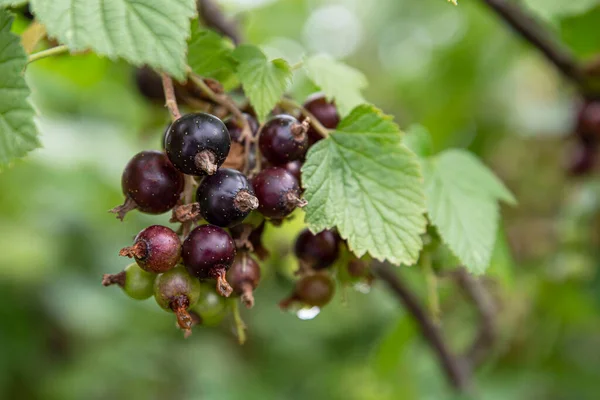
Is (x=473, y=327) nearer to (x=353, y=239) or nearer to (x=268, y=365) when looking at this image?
(x=268, y=365)

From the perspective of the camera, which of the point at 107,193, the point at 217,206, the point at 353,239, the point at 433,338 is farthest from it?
the point at 107,193

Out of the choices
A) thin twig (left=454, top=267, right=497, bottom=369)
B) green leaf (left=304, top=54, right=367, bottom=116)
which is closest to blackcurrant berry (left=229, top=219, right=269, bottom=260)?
green leaf (left=304, top=54, right=367, bottom=116)

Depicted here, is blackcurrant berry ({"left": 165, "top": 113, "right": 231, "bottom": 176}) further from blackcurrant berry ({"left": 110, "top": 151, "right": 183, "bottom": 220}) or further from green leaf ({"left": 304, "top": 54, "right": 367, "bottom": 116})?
green leaf ({"left": 304, "top": 54, "right": 367, "bottom": 116})

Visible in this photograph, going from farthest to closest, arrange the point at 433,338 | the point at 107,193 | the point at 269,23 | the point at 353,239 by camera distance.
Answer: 1. the point at 269,23
2. the point at 107,193
3. the point at 433,338
4. the point at 353,239

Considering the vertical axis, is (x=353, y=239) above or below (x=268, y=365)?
above

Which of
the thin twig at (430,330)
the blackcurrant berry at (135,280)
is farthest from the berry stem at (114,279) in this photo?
the thin twig at (430,330)

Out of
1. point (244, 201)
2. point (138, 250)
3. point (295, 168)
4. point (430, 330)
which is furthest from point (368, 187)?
point (430, 330)

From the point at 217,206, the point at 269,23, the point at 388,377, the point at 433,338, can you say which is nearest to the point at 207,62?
the point at 217,206

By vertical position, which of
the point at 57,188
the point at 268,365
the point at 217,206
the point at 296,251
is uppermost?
the point at 217,206

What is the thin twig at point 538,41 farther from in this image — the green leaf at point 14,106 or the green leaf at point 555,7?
the green leaf at point 14,106
